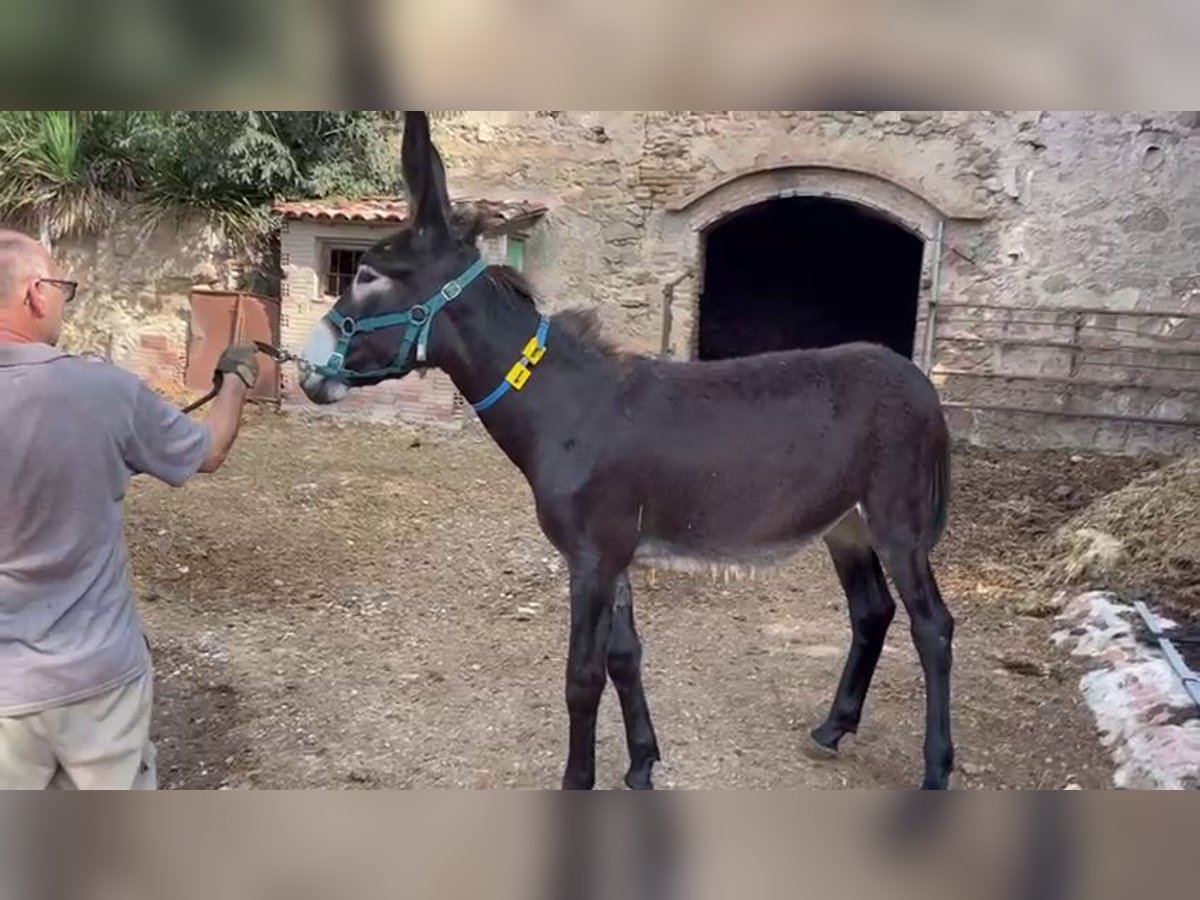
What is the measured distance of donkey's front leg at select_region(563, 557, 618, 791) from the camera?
9.46ft

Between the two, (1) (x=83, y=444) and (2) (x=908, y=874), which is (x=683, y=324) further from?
(2) (x=908, y=874)

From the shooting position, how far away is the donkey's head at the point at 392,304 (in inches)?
111

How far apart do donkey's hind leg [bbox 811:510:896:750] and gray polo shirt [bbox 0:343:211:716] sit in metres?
2.27

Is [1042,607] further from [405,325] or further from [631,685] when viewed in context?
[405,325]

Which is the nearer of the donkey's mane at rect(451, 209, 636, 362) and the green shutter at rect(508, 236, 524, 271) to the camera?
the donkey's mane at rect(451, 209, 636, 362)

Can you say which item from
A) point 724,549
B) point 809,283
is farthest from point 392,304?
point 809,283

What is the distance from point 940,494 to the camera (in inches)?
131

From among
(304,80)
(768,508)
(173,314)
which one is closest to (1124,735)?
(768,508)

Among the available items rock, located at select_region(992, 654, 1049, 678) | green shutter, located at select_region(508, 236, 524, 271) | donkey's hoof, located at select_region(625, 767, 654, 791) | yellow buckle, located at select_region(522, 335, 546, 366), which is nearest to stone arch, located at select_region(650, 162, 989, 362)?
green shutter, located at select_region(508, 236, 524, 271)

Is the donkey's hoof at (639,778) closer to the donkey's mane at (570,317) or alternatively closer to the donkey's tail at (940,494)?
the donkey's tail at (940,494)

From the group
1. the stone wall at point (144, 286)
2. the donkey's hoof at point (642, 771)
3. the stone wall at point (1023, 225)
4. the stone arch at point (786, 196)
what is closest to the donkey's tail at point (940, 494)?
the donkey's hoof at point (642, 771)

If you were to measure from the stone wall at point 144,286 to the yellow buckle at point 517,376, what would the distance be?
8108 mm

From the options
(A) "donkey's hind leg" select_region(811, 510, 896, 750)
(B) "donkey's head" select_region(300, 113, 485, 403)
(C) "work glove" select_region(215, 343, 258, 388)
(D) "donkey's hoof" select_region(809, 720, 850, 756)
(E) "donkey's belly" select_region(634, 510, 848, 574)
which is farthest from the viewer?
(D) "donkey's hoof" select_region(809, 720, 850, 756)

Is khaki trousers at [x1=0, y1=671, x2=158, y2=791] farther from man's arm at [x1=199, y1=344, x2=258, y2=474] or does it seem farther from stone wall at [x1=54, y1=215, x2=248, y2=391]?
stone wall at [x1=54, y1=215, x2=248, y2=391]
